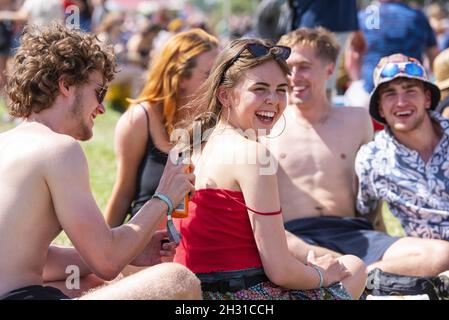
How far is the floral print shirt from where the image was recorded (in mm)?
4312

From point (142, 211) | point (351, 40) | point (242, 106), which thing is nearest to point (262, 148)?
point (242, 106)

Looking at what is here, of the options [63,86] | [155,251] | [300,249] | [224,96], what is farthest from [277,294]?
[63,86]

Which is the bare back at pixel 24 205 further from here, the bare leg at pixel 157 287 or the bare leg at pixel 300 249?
the bare leg at pixel 300 249

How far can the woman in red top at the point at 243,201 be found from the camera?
3123 mm

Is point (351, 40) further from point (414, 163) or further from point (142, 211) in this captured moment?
point (142, 211)

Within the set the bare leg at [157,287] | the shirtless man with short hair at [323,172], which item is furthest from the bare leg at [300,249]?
the bare leg at [157,287]

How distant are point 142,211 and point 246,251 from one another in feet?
1.48

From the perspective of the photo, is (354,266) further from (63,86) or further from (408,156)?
(63,86)

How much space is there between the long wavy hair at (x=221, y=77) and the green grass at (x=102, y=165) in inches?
74.0

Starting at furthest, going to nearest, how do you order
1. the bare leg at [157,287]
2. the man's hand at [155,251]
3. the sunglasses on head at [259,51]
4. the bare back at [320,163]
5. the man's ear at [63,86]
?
the bare back at [320,163] → the man's hand at [155,251] → the sunglasses on head at [259,51] → the man's ear at [63,86] → the bare leg at [157,287]

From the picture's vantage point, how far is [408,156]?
442 centimetres

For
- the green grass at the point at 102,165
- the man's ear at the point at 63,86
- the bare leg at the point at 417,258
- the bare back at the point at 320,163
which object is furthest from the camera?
the green grass at the point at 102,165

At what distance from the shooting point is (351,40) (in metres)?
8.02

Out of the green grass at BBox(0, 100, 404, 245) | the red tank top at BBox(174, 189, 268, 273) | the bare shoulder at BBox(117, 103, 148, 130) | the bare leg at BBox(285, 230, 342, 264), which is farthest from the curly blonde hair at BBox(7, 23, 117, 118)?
the green grass at BBox(0, 100, 404, 245)
